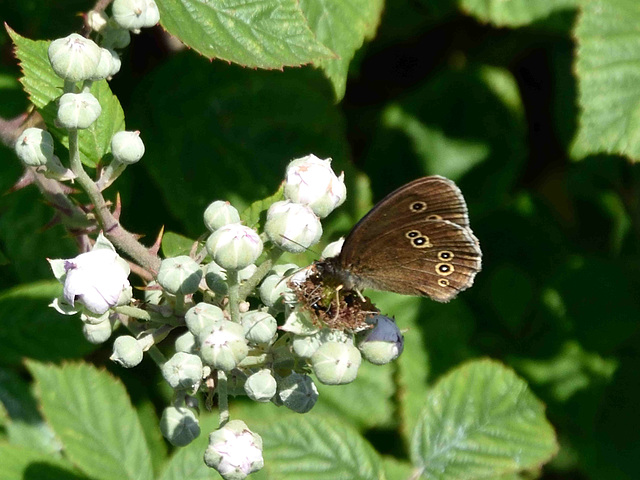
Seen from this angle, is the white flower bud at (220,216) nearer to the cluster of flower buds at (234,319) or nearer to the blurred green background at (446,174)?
the cluster of flower buds at (234,319)

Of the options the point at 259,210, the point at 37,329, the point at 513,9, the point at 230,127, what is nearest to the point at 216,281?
the point at 259,210

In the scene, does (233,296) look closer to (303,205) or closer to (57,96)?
(303,205)

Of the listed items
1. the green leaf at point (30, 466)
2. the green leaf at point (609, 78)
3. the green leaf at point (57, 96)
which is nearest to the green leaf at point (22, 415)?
the green leaf at point (30, 466)

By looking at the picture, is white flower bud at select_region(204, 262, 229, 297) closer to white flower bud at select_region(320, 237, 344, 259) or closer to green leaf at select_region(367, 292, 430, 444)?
white flower bud at select_region(320, 237, 344, 259)

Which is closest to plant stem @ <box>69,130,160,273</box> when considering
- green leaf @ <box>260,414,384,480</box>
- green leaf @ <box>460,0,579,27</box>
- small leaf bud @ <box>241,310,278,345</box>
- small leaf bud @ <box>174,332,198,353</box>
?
small leaf bud @ <box>174,332,198,353</box>

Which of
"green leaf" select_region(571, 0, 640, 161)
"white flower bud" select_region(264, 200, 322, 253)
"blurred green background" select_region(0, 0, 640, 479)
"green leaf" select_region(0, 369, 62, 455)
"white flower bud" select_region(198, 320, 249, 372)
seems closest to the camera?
"white flower bud" select_region(198, 320, 249, 372)

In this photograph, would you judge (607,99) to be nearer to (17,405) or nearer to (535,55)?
(535,55)
